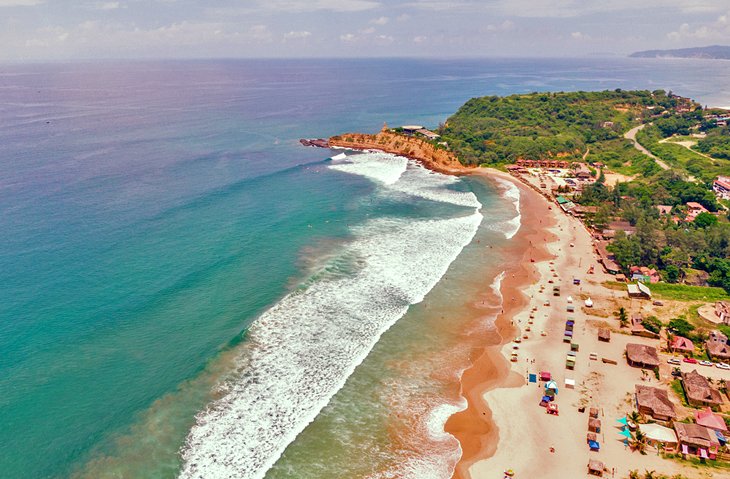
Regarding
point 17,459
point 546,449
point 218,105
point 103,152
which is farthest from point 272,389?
point 218,105

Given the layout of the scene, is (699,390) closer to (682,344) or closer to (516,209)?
(682,344)

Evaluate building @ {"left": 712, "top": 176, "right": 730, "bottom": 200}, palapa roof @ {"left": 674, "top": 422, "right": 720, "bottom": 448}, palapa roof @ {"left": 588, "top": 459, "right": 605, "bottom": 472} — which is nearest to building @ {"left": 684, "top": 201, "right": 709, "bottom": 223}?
building @ {"left": 712, "top": 176, "right": 730, "bottom": 200}

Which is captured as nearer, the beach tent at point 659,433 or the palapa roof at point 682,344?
the beach tent at point 659,433

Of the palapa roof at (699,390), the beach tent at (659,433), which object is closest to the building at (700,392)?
the palapa roof at (699,390)

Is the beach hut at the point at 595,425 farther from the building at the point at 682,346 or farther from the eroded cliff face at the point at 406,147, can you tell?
the eroded cliff face at the point at 406,147

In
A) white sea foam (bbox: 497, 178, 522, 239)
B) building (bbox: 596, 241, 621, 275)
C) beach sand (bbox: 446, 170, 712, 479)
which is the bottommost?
beach sand (bbox: 446, 170, 712, 479)

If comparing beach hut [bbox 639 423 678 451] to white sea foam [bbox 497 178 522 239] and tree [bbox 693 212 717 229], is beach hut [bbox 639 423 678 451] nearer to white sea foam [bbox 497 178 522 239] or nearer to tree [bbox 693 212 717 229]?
white sea foam [bbox 497 178 522 239]
